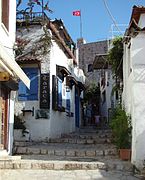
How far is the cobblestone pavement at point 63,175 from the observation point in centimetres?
987

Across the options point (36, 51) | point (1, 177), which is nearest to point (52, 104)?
point (36, 51)

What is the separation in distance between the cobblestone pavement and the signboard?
6.55 metres

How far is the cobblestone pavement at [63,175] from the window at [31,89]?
6.87 meters

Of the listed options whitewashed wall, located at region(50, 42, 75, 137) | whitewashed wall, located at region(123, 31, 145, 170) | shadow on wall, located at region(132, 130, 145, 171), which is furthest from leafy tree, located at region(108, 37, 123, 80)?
shadow on wall, located at region(132, 130, 145, 171)

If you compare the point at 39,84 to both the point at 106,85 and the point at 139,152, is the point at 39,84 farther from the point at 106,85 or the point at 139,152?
the point at 106,85

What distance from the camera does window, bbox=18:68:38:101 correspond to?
17.3 m

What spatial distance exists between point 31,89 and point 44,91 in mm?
686

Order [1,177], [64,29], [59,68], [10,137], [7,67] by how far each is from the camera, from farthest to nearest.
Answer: [64,29] < [59,68] < [10,137] < [1,177] < [7,67]

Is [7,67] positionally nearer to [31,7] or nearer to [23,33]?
[31,7]

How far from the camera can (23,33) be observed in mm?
18094

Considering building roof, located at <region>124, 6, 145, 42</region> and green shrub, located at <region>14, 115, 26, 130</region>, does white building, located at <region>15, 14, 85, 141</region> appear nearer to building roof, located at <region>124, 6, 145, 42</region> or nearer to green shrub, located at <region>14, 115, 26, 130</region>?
green shrub, located at <region>14, 115, 26, 130</region>

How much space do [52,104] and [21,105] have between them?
1.61 metres

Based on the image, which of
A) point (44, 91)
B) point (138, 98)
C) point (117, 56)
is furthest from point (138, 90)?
point (44, 91)

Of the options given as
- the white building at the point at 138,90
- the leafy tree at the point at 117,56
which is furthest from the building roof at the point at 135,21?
the leafy tree at the point at 117,56
